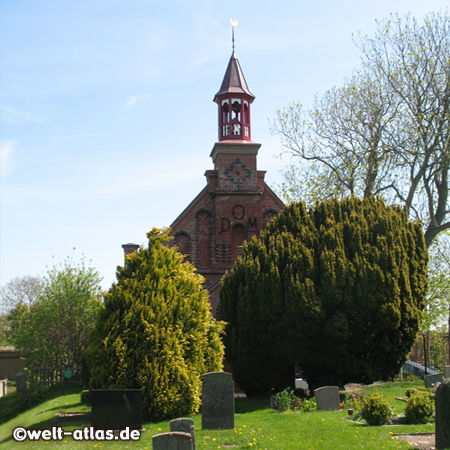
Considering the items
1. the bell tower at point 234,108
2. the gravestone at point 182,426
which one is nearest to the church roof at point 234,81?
the bell tower at point 234,108

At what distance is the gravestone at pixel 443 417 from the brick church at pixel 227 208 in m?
16.3

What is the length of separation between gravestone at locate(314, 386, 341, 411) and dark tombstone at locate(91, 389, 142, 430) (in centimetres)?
589

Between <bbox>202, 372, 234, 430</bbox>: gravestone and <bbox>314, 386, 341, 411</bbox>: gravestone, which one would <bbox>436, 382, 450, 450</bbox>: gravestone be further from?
<bbox>314, 386, 341, 411</bbox>: gravestone

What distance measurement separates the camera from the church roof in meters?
28.0

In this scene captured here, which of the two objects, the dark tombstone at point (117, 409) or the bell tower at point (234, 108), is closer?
the dark tombstone at point (117, 409)

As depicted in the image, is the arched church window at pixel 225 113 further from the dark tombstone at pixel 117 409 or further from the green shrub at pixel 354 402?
the dark tombstone at pixel 117 409

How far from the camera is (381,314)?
17.2m

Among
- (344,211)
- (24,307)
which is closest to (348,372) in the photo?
(344,211)

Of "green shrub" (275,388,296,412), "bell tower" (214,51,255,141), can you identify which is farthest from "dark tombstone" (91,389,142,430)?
"bell tower" (214,51,255,141)

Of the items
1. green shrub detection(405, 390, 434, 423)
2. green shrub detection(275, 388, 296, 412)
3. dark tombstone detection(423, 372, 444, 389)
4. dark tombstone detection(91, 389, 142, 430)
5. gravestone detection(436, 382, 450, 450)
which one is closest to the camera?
gravestone detection(436, 382, 450, 450)

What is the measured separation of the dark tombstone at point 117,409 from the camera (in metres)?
11.4

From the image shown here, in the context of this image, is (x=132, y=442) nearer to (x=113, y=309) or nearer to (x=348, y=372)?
(x=113, y=309)

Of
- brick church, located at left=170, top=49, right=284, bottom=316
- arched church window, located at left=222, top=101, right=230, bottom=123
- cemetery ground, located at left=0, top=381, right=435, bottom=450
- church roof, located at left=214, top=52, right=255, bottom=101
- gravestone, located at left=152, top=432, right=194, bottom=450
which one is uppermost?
church roof, located at left=214, top=52, right=255, bottom=101

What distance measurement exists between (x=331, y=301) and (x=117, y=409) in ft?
28.0
